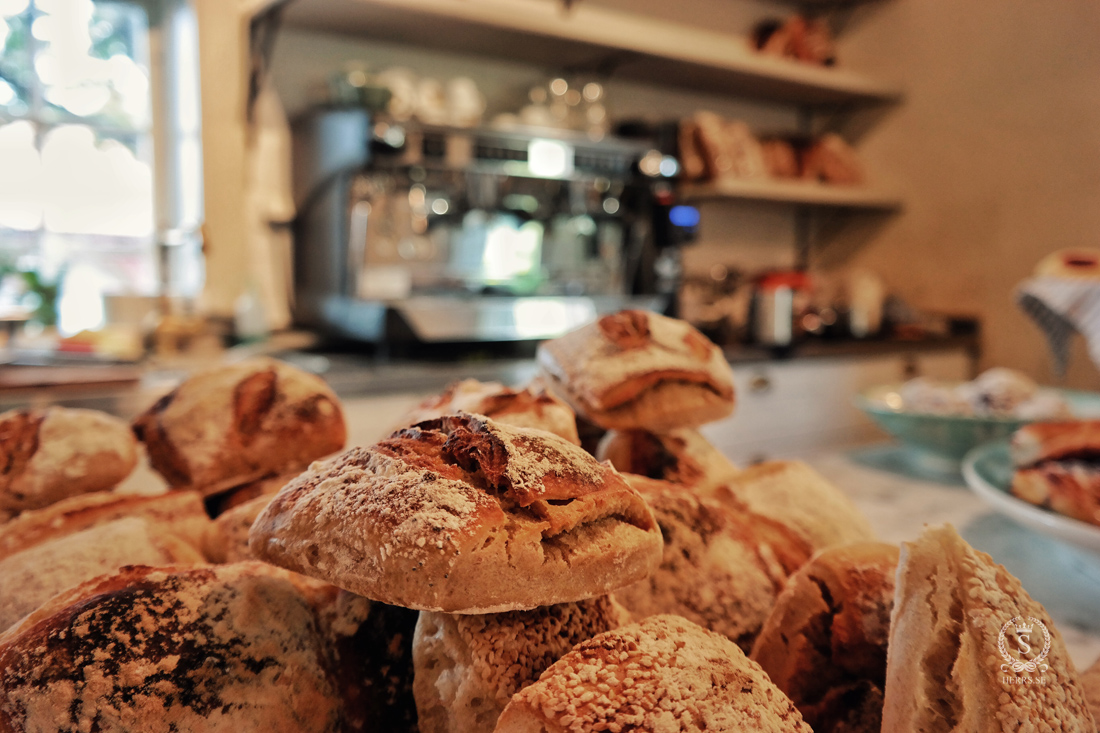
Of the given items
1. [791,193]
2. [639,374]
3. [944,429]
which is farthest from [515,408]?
[791,193]

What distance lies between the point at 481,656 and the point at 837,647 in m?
0.23

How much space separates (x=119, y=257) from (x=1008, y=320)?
3.99 metres

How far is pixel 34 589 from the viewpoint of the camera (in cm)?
50

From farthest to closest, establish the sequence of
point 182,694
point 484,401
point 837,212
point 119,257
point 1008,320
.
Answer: point 837,212 → point 1008,320 → point 119,257 → point 484,401 → point 182,694

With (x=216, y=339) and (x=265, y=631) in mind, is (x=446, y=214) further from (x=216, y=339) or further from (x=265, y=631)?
(x=265, y=631)

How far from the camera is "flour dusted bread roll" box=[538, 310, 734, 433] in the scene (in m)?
0.70

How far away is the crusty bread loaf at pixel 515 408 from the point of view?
Answer: 601mm

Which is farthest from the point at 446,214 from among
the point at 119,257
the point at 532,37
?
the point at 119,257

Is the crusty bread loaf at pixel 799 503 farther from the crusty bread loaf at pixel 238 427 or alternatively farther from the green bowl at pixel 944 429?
the green bowl at pixel 944 429

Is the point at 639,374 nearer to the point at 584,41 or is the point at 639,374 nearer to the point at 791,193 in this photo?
the point at 584,41

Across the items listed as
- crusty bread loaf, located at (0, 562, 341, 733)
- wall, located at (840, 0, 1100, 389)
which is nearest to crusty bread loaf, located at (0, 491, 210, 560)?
crusty bread loaf, located at (0, 562, 341, 733)

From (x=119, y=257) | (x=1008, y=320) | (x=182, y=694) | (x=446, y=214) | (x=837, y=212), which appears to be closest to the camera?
(x=182, y=694)

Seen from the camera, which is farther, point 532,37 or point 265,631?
point 532,37

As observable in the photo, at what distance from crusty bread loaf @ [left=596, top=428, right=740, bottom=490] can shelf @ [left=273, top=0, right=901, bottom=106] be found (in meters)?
2.04
